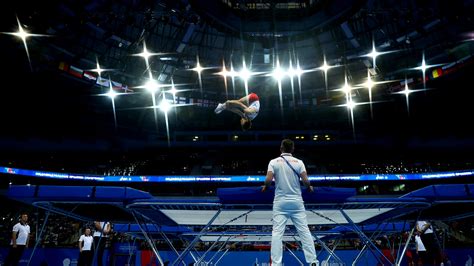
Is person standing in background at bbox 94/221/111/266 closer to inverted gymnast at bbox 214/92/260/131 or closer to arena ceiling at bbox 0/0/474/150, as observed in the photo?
inverted gymnast at bbox 214/92/260/131

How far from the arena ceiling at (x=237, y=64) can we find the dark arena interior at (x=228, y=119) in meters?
0.14

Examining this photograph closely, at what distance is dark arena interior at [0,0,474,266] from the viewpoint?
820 cm

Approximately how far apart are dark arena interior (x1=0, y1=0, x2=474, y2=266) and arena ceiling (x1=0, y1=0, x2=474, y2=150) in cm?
14

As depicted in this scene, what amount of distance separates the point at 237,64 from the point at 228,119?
1297 centimetres

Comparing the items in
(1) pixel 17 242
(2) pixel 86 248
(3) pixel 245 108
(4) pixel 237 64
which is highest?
(4) pixel 237 64

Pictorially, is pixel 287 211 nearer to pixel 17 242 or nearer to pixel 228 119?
pixel 17 242

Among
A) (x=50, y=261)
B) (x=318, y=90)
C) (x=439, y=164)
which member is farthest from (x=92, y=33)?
(x=439, y=164)

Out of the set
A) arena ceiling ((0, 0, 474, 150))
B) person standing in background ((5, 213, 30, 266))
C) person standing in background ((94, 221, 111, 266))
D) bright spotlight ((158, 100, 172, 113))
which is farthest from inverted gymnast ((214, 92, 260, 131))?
bright spotlight ((158, 100, 172, 113))

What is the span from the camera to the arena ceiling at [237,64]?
59.2ft

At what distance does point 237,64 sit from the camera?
25.8 metres

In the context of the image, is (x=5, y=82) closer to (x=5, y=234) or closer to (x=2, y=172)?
(x=2, y=172)

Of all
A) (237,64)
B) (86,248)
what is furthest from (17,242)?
(237,64)

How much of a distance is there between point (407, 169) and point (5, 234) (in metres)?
31.8

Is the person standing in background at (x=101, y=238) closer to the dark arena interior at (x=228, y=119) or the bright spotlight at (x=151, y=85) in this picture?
the dark arena interior at (x=228, y=119)
